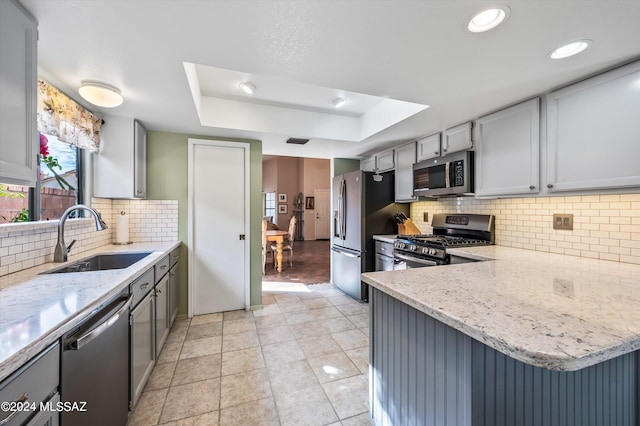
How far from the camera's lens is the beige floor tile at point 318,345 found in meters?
2.31

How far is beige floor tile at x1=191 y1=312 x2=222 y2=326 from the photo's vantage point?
9.54 feet

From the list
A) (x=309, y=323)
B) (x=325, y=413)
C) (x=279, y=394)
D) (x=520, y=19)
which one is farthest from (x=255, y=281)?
(x=520, y=19)

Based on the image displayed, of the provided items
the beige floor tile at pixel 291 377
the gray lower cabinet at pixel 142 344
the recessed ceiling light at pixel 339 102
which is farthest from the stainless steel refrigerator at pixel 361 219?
the gray lower cabinet at pixel 142 344

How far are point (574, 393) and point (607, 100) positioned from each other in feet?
5.58

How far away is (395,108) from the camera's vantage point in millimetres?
2635

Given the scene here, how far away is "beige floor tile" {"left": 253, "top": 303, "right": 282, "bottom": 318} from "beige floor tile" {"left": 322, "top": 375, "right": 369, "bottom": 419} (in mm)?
1413

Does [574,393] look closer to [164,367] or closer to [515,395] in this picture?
[515,395]

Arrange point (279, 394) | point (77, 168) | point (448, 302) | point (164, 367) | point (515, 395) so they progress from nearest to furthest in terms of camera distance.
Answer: point (515, 395), point (448, 302), point (279, 394), point (164, 367), point (77, 168)

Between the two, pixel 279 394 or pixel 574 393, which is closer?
pixel 574 393

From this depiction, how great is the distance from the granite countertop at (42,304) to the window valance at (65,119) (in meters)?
0.92

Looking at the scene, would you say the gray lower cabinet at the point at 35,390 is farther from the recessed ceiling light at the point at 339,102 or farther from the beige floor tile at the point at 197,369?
the recessed ceiling light at the point at 339,102

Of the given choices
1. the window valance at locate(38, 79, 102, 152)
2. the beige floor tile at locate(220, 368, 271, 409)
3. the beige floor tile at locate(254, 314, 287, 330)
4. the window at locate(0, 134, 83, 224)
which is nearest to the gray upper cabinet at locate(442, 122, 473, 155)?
the beige floor tile at locate(254, 314, 287, 330)

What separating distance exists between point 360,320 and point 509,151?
219 cm

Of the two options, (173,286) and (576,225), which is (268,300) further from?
(576,225)
